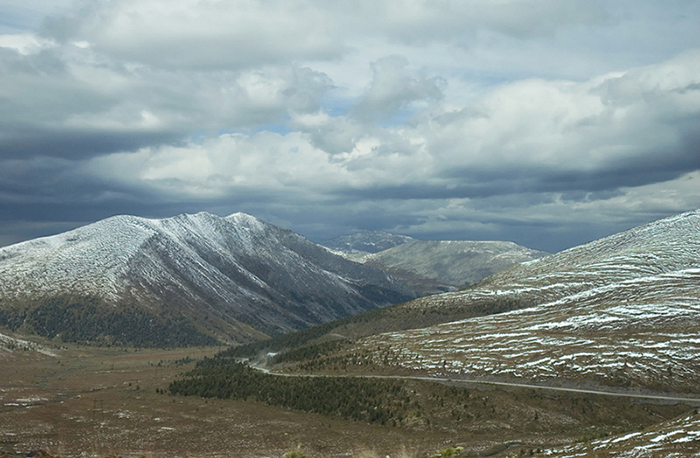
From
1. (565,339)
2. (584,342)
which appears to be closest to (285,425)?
(584,342)

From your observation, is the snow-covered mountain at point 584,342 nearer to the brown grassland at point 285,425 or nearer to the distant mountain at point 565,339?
the distant mountain at point 565,339

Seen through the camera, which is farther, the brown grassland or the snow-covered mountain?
the snow-covered mountain

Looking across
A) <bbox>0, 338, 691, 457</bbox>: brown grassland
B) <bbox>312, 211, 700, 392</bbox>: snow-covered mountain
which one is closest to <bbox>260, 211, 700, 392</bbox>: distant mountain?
<bbox>312, 211, 700, 392</bbox>: snow-covered mountain

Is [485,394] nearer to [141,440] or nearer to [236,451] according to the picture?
[236,451]

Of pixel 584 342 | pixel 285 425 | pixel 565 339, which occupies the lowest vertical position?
pixel 285 425

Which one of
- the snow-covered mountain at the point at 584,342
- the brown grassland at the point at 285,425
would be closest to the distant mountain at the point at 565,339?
the snow-covered mountain at the point at 584,342

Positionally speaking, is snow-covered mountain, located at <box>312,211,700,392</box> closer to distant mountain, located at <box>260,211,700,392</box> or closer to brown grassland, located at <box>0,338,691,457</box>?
distant mountain, located at <box>260,211,700,392</box>

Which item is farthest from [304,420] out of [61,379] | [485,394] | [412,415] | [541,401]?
A: [61,379]

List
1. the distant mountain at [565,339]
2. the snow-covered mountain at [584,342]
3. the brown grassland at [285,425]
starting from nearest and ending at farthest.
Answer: the brown grassland at [285,425], the snow-covered mountain at [584,342], the distant mountain at [565,339]

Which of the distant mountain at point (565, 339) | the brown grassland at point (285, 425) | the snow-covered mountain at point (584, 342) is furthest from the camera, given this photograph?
the distant mountain at point (565, 339)

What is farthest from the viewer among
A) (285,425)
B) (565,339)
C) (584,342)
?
(565,339)

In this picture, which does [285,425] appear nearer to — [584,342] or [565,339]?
[584,342]
